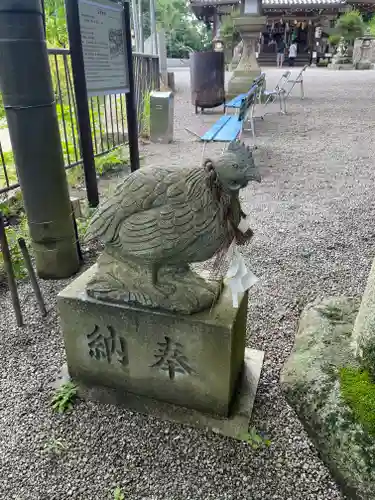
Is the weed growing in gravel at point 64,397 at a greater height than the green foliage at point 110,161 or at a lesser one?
lesser

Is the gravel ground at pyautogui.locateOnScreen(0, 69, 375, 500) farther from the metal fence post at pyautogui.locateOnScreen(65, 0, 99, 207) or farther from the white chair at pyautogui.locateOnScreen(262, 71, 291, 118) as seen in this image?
the white chair at pyautogui.locateOnScreen(262, 71, 291, 118)

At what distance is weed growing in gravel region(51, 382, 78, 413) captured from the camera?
2119 millimetres

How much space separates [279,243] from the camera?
385 cm

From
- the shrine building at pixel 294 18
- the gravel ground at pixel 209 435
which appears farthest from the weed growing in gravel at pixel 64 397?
the shrine building at pixel 294 18

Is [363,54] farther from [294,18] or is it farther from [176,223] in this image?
[176,223]

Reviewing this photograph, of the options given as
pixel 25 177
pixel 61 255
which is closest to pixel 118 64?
pixel 25 177

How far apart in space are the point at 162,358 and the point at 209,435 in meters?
0.44

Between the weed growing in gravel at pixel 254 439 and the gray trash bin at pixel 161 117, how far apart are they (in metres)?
6.50

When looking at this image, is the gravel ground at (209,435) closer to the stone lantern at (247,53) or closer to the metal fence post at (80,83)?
the metal fence post at (80,83)

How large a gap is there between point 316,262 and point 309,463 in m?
1.95

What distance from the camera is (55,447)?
192cm

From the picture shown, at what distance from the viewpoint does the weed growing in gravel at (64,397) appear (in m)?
2.12

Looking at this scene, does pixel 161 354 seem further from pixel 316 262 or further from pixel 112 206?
pixel 316 262

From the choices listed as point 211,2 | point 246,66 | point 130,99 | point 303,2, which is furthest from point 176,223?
point 303,2
